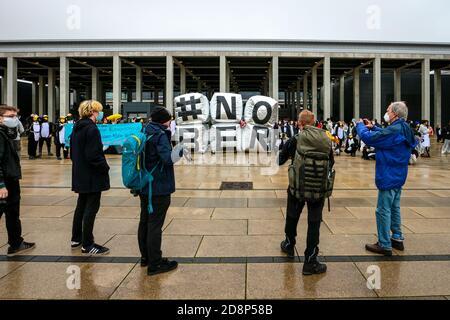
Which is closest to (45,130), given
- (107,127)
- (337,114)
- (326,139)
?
(107,127)

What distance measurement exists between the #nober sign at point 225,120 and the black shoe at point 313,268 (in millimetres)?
14975

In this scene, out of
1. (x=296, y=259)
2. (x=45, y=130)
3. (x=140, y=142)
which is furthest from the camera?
(x=45, y=130)

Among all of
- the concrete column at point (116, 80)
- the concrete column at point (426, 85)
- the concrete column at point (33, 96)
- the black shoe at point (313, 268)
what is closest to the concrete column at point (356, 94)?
the concrete column at point (426, 85)

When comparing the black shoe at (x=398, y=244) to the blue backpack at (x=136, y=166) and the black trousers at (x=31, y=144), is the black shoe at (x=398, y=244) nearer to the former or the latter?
the blue backpack at (x=136, y=166)

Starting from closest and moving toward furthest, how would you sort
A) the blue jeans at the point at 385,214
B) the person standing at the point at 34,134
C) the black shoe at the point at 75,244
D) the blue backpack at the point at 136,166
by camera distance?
the blue backpack at the point at 136,166, the blue jeans at the point at 385,214, the black shoe at the point at 75,244, the person standing at the point at 34,134

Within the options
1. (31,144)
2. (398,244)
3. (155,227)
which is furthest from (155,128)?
(31,144)

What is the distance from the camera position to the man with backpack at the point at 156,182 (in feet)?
14.2

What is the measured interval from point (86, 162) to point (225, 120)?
1447 cm

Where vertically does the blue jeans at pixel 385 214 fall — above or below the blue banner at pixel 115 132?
below

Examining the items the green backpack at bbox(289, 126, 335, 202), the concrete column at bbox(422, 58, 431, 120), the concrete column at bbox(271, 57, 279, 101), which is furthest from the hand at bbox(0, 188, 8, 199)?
the concrete column at bbox(422, 58, 431, 120)
